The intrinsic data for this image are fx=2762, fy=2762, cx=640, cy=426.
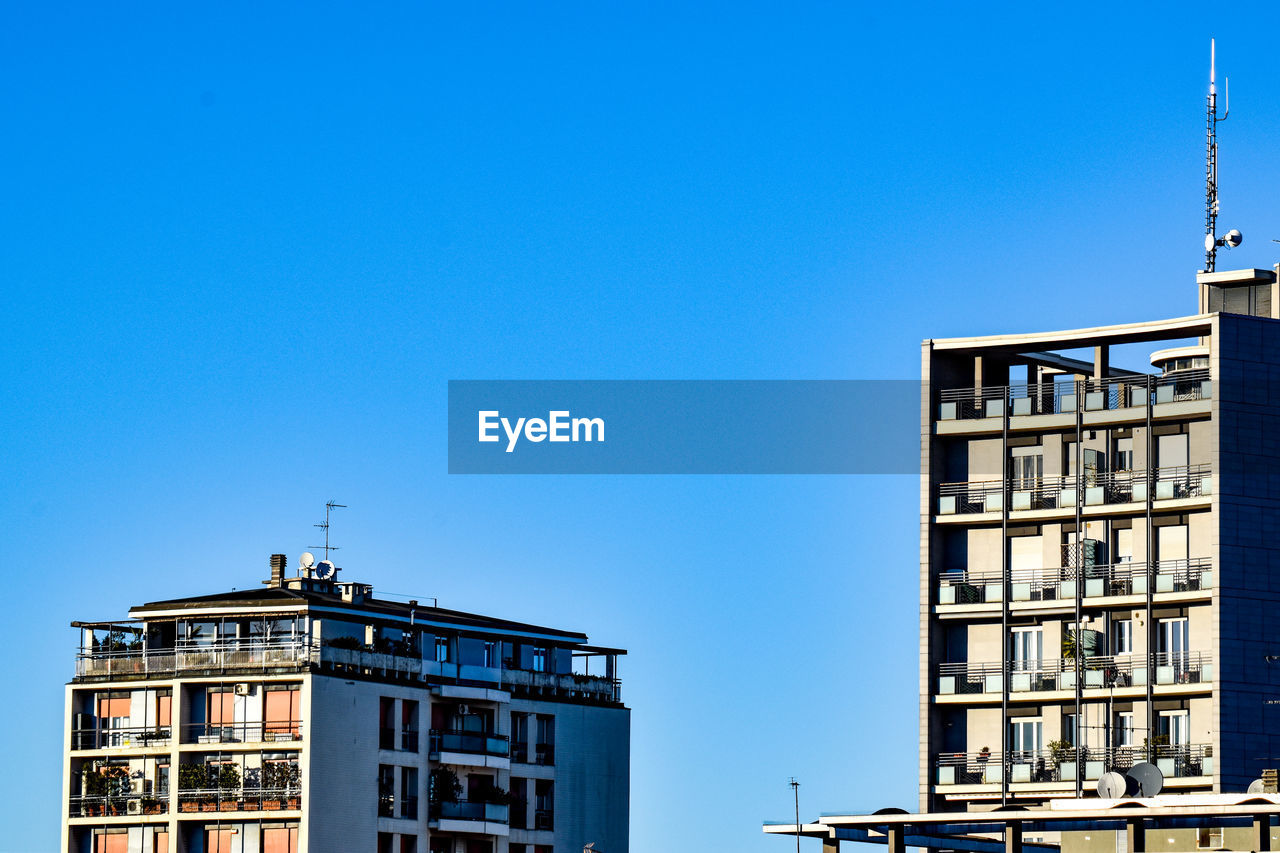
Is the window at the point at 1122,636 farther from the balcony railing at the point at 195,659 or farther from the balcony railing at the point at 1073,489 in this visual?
the balcony railing at the point at 195,659

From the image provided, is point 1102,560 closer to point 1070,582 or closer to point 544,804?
point 1070,582

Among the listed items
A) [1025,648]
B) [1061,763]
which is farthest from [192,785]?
[1061,763]

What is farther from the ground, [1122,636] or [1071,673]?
[1122,636]

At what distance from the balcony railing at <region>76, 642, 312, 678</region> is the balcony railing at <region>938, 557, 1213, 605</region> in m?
30.4

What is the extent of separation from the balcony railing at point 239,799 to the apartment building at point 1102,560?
96.6ft

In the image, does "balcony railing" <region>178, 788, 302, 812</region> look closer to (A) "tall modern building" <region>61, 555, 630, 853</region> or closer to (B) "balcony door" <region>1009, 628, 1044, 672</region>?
(A) "tall modern building" <region>61, 555, 630, 853</region>

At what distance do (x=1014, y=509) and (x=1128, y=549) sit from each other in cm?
442

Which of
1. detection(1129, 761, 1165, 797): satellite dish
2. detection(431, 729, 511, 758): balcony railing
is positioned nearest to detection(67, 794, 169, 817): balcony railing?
detection(431, 729, 511, 758): balcony railing

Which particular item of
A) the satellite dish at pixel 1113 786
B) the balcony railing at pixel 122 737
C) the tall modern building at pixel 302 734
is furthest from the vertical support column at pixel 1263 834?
the balcony railing at pixel 122 737

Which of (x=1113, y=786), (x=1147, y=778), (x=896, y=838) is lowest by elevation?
(x=896, y=838)

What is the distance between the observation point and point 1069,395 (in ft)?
330

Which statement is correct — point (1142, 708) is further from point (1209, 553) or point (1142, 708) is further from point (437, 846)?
point (437, 846)

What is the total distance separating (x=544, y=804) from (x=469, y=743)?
583 centimetres

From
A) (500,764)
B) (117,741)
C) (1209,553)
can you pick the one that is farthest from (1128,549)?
(117,741)
